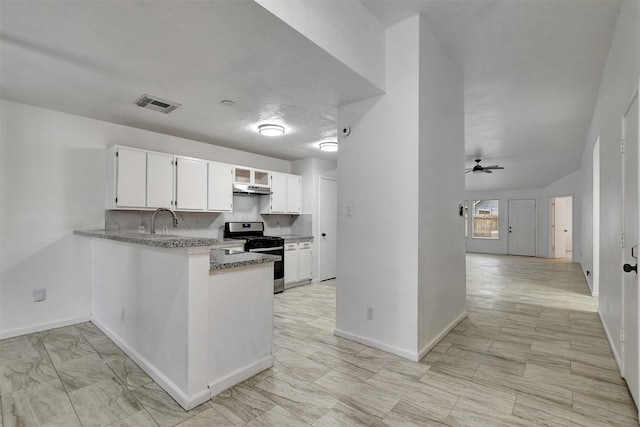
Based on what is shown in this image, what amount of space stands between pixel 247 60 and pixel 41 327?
3588 millimetres

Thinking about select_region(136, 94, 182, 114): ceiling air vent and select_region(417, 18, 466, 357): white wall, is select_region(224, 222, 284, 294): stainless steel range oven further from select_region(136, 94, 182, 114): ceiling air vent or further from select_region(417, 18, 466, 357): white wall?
select_region(417, 18, 466, 357): white wall

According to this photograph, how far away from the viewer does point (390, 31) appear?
277cm

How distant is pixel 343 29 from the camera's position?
2.34 m

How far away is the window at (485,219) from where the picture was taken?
11.2m

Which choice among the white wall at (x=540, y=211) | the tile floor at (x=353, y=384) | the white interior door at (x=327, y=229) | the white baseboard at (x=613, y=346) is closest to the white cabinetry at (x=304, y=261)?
the white interior door at (x=327, y=229)

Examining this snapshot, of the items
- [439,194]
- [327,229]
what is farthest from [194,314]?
[327,229]

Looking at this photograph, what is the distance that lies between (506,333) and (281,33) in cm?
345

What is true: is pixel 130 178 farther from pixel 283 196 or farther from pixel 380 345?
pixel 380 345

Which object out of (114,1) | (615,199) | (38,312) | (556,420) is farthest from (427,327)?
(38,312)

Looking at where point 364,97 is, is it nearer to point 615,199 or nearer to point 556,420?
point 615,199

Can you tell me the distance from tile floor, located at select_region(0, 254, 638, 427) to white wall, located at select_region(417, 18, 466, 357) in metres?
0.31

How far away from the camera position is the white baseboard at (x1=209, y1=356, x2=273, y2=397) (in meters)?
2.11

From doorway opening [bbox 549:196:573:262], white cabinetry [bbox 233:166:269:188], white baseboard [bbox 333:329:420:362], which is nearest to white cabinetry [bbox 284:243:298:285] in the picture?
white cabinetry [bbox 233:166:269:188]

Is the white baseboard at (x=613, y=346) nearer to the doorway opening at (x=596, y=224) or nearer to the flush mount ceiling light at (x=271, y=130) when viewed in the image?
the doorway opening at (x=596, y=224)
